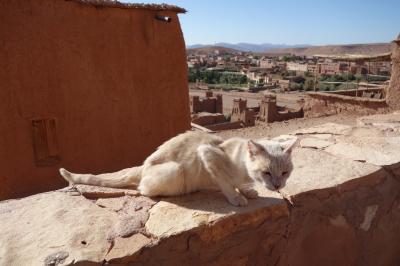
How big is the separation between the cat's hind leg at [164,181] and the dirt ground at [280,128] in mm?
8874

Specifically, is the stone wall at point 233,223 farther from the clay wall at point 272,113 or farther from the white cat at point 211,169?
the clay wall at point 272,113

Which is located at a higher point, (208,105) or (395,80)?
(395,80)

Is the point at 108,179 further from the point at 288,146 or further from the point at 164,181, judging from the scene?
the point at 288,146

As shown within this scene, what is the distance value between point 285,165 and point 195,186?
0.53 m

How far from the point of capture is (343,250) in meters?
2.32

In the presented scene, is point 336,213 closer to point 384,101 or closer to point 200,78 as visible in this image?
point 384,101

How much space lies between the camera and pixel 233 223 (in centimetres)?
182

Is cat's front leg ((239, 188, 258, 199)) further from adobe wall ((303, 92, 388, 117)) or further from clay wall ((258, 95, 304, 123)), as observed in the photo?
clay wall ((258, 95, 304, 123))

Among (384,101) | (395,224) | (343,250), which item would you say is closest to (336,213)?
(343,250)

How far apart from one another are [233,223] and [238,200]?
17cm

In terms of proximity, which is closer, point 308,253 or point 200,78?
point 308,253

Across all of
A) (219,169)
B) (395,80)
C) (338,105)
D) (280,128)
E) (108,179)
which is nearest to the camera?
(219,169)

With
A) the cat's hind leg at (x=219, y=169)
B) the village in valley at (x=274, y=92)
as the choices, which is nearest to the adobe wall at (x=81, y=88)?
the village in valley at (x=274, y=92)

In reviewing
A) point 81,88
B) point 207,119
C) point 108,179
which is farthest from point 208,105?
point 108,179
